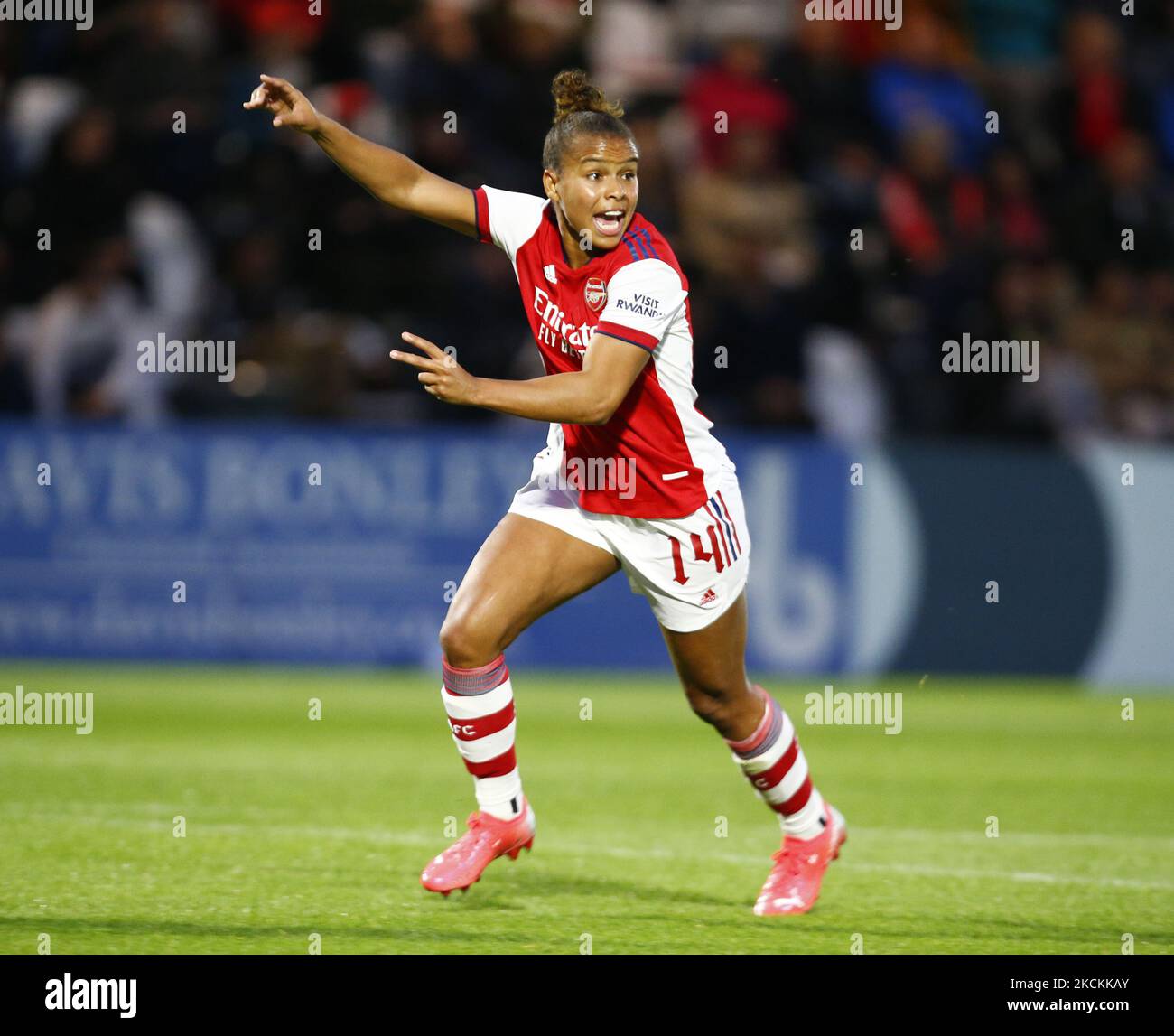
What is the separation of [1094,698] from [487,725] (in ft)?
23.9

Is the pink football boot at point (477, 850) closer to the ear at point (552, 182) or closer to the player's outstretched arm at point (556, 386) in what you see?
the player's outstretched arm at point (556, 386)

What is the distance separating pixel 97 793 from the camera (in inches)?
298

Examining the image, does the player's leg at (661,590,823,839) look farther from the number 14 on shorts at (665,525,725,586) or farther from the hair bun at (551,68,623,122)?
the hair bun at (551,68,623,122)

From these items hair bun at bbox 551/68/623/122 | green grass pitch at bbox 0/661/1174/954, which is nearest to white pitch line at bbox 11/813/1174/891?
green grass pitch at bbox 0/661/1174/954

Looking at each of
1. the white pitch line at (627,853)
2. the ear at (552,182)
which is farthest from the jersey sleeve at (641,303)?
the white pitch line at (627,853)

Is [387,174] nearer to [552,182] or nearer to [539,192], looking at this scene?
[552,182]

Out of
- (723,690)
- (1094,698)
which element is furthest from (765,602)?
(723,690)

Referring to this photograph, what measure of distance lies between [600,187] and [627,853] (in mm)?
2516

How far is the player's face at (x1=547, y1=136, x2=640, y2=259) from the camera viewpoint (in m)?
5.42

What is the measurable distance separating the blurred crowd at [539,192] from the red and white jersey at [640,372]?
6538 mm

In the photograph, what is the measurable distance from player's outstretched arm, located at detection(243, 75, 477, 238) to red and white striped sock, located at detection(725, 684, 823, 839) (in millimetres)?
1832

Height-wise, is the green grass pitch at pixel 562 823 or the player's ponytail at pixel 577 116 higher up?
the player's ponytail at pixel 577 116

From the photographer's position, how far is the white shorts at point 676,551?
5695 millimetres

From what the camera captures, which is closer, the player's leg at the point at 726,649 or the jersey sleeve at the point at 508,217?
the player's leg at the point at 726,649
